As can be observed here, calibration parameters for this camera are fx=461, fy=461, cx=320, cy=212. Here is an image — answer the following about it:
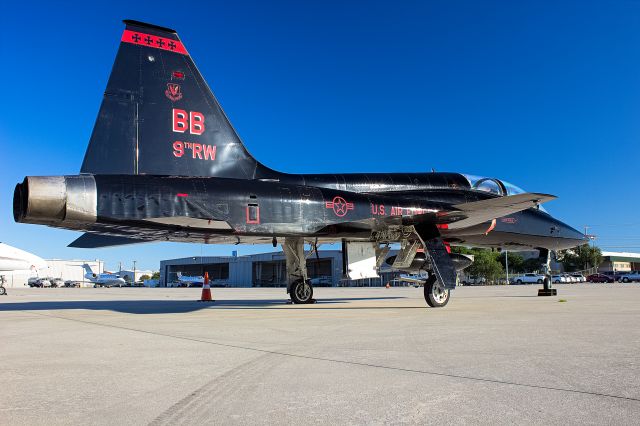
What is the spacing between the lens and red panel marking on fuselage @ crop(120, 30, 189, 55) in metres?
10.1

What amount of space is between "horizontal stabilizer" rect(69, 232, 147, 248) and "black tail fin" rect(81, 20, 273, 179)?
2.72 metres

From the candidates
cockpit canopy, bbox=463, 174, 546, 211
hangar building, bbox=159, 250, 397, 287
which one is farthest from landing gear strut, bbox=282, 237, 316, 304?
hangar building, bbox=159, 250, 397, 287

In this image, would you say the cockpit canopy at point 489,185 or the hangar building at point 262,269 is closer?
the cockpit canopy at point 489,185

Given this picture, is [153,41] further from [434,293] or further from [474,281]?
[474,281]

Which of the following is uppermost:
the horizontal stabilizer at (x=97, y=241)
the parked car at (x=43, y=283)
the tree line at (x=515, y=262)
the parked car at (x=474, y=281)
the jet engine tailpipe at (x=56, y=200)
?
the jet engine tailpipe at (x=56, y=200)

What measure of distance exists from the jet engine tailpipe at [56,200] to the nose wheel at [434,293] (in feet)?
26.0

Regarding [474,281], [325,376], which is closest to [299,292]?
[325,376]

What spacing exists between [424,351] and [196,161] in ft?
24.1

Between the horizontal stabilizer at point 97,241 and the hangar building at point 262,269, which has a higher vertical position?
the horizontal stabilizer at point 97,241

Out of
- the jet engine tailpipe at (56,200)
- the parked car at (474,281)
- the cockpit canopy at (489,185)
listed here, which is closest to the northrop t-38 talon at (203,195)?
the jet engine tailpipe at (56,200)

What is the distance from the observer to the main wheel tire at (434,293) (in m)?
11.8

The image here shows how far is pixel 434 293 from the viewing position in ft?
39.1

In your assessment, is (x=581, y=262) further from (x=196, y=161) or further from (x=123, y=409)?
(x=123, y=409)

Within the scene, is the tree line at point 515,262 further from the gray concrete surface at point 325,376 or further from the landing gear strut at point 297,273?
the gray concrete surface at point 325,376
